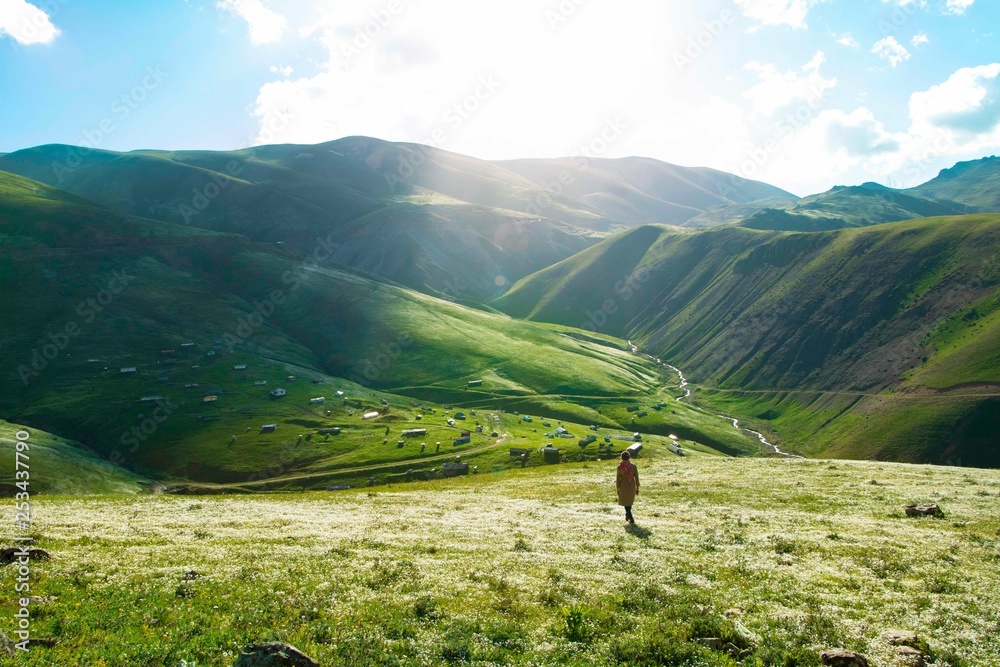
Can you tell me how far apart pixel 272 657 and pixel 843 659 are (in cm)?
1468

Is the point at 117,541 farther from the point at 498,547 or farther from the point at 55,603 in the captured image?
the point at 498,547

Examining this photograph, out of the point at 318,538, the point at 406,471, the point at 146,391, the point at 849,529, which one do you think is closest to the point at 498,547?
the point at 318,538

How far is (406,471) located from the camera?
129000 millimetres

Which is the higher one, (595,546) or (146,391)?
(595,546)

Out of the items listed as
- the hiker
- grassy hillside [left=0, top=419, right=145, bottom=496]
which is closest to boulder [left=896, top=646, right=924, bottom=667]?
the hiker

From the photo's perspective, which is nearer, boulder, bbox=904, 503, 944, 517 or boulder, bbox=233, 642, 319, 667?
boulder, bbox=233, 642, 319, 667

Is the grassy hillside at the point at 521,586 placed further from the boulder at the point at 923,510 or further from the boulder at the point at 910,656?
the boulder at the point at 923,510

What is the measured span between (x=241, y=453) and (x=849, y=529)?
13877 centimetres

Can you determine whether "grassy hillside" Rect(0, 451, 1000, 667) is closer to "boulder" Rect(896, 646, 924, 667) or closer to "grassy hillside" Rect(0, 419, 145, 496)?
"boulder" Rect(896, 646, 924, 667)

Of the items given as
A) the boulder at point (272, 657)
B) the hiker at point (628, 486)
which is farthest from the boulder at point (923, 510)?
the boulder at point (272, 657)

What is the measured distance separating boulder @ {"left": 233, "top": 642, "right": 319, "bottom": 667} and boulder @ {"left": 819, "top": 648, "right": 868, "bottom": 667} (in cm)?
1335

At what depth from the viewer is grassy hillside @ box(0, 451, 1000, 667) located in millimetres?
15484

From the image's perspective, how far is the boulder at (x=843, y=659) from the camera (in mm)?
14836

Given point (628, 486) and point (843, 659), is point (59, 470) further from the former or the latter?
point (843, 659)
